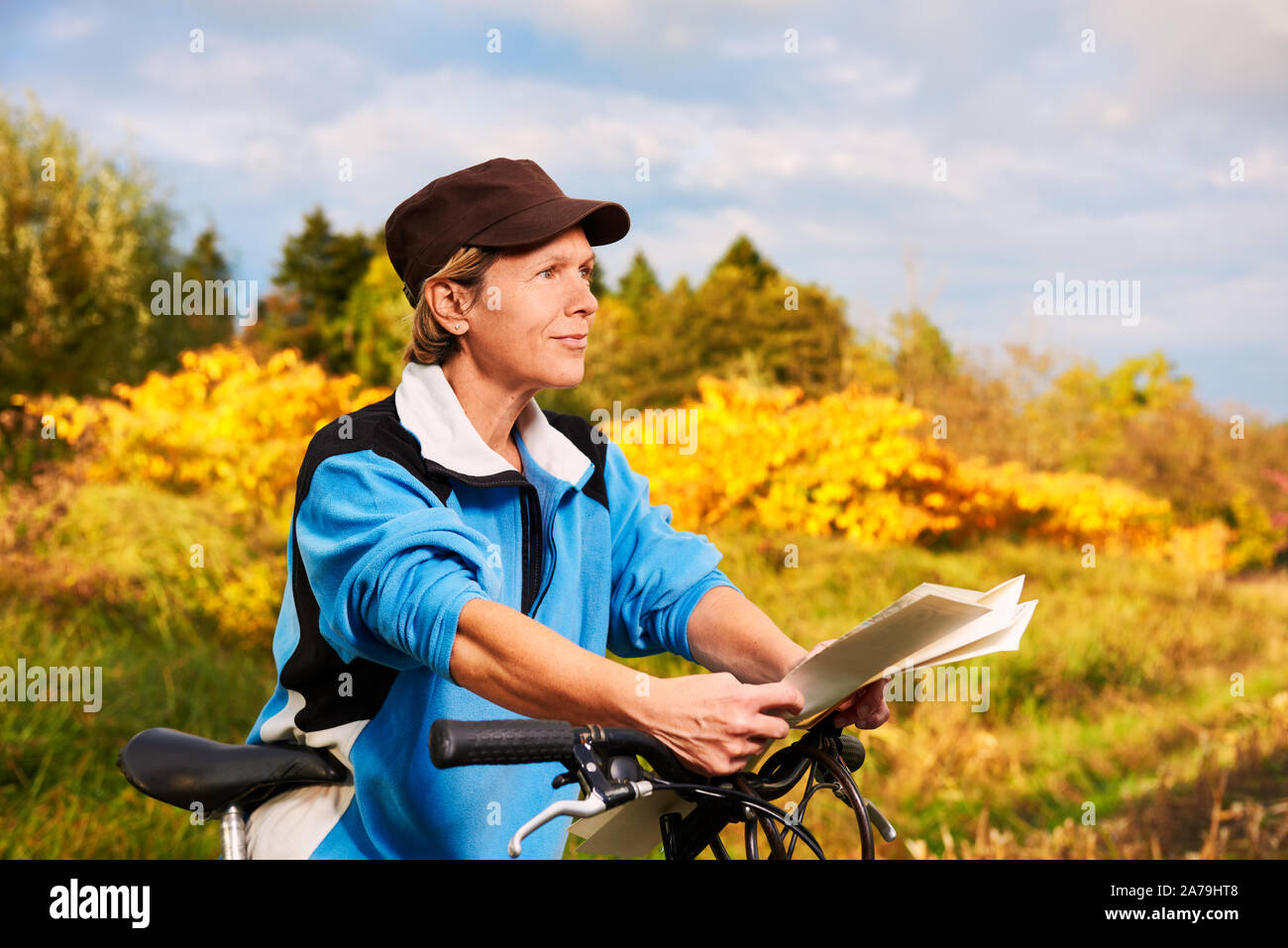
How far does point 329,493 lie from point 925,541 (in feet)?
24.4

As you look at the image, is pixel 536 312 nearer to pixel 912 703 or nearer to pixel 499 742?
pixel 499 742

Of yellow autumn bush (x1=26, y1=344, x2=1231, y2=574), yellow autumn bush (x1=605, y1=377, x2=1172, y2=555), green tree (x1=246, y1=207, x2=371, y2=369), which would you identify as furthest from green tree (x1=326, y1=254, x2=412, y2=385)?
yellow autumn bush (x1=605, y1=377, x2=1172, y2=555)

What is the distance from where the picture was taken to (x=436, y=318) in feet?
6.47

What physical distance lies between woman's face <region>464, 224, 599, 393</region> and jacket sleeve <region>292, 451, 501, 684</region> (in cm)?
34

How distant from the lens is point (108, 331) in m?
11.6

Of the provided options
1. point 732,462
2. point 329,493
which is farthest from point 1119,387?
point 329,493

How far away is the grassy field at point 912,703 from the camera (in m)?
4.75

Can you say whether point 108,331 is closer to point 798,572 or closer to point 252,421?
point 252,421

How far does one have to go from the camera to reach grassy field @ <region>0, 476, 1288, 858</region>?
15.6ft

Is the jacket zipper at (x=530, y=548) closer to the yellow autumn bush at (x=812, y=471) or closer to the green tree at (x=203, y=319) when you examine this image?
the yellow autumn bush at (x=812, y=471)

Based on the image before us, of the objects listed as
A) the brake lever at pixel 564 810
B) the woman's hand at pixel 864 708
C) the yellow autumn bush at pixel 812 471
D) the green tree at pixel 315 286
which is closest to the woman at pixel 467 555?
the woman's hand at pixel 864 708

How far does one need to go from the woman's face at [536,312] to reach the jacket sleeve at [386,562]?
0.34m

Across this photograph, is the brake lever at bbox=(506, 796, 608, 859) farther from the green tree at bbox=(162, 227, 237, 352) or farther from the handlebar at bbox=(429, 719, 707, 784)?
the green tree at bbox=(162, 227, 237, 352)

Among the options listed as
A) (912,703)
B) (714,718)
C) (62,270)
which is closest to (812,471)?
(912,703)
